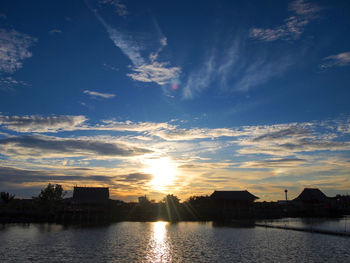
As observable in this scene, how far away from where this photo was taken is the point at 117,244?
29734mm

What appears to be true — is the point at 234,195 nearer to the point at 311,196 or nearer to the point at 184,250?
the point at 311,196

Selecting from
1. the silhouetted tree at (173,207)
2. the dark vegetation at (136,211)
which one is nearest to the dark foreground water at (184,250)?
the dark vegetation at (136,211)

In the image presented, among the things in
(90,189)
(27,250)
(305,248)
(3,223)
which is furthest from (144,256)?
(90,189)

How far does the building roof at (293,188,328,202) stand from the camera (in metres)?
87.9

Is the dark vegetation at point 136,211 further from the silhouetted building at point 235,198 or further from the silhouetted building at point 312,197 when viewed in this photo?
the silhouetted building at point 312,197

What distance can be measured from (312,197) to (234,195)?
3043 centimetres

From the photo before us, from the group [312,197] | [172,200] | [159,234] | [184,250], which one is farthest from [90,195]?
[312,197]

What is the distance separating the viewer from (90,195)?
7250 cm

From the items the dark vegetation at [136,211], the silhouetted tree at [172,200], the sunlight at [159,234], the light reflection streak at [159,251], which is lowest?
the light reflection streak at [159,251]

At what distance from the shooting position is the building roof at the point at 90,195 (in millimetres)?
71188

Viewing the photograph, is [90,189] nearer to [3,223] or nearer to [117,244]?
[3,223]

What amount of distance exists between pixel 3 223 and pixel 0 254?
1393 inches

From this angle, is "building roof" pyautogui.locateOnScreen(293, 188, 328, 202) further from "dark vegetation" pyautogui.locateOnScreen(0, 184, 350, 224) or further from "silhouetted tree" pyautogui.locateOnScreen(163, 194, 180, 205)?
"silhouetted tree" pyautogui.locateOnScreen(163, 194, 180, 205)

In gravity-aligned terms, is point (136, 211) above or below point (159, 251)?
above
